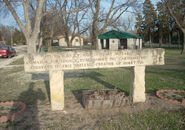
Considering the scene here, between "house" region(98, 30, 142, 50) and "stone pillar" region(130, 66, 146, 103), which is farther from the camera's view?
"house" region(98, 30, 142, 50)

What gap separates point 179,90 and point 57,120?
429 centimetres

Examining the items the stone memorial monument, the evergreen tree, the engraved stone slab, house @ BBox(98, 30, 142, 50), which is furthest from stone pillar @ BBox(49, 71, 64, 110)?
the evergreen tree

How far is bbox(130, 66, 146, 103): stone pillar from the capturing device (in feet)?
15.4

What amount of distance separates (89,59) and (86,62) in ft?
0.37

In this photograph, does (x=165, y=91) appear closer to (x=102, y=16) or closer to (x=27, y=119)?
(x=27, y=119)

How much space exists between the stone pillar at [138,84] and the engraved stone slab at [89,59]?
0.21 metres

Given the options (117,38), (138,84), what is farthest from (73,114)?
(117,38)

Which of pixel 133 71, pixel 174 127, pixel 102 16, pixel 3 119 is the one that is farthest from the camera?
pixel 102 16

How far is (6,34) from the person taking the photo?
70438mm

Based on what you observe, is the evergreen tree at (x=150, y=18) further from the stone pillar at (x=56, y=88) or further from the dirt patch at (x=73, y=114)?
the stone pillar at (x=56, y=88)

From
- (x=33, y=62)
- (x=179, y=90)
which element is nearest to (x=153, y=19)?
(x=179, y=90)

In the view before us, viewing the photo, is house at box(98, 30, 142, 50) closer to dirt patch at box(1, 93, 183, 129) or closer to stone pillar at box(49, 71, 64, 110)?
dirt patch at box(1, 93, 183, 129)

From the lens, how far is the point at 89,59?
170 inches

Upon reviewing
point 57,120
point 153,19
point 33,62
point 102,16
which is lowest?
point 57,120
